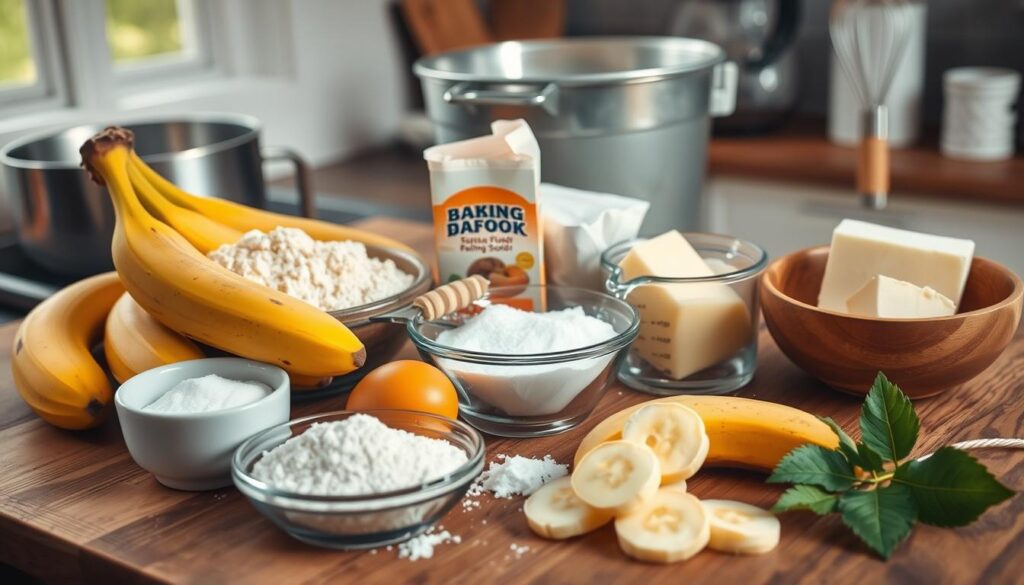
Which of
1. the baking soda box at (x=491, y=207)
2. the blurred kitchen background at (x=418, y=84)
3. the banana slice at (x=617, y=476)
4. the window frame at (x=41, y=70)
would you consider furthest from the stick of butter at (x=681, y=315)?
the window frame at (x=41, y=70)

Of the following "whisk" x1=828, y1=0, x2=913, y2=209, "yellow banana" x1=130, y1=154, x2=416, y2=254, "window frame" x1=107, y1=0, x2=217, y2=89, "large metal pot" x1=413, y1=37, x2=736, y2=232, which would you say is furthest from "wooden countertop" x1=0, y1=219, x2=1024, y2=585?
"window frame" x1=107, y1=0, x2=217, y2=89

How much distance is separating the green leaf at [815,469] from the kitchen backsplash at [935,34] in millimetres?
1539

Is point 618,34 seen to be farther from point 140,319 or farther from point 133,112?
point 140,319

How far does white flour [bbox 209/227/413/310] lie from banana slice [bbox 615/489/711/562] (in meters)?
0.35

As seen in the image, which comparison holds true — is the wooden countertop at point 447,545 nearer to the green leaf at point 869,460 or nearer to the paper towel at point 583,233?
the green leaf at point 869,460

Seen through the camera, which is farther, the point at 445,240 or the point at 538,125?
the point at 538,125

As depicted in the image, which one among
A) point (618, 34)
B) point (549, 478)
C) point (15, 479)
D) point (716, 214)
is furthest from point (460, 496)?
point (618, 34)

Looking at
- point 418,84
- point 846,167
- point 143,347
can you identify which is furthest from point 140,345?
point 418,84

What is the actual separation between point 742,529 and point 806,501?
0.17 feet

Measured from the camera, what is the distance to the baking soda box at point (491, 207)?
99 centimetres

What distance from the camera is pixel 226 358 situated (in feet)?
2.91

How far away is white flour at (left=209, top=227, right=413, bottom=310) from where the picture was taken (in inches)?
37.0

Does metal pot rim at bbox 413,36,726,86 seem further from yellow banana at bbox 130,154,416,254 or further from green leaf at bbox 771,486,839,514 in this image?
green leaf at bbox 771,486,839,514

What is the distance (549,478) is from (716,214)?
126cm
